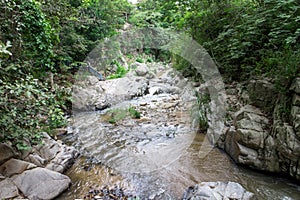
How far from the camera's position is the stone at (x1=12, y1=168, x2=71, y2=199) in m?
2.18

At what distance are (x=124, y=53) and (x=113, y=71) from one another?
2.98 m

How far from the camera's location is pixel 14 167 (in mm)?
2352

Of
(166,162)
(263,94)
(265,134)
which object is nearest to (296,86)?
(263,94)

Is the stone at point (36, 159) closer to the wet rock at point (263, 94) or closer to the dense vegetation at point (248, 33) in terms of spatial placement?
the wet rock at point (263, 94)

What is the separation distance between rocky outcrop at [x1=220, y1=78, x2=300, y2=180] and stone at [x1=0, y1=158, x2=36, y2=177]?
290 centimetres

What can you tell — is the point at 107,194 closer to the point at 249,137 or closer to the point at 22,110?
the point at 22,110

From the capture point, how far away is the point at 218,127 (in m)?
3.38

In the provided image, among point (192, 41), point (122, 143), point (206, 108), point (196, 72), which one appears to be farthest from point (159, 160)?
point (192, 41)

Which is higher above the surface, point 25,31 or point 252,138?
point 25,31

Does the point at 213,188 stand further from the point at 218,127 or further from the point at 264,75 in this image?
the point at 264,75

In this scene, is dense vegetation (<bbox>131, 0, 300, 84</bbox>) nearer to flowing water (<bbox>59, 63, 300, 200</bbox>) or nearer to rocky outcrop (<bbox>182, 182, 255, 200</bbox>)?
flowing water (<bbox>59, 63, 300, 200</bbox>)

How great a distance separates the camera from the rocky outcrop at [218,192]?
1.90 meters

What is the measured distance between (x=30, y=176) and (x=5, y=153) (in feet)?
1.60

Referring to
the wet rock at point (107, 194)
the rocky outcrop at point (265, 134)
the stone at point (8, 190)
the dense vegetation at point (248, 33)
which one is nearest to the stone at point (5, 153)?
the stone at point (8, 190)
